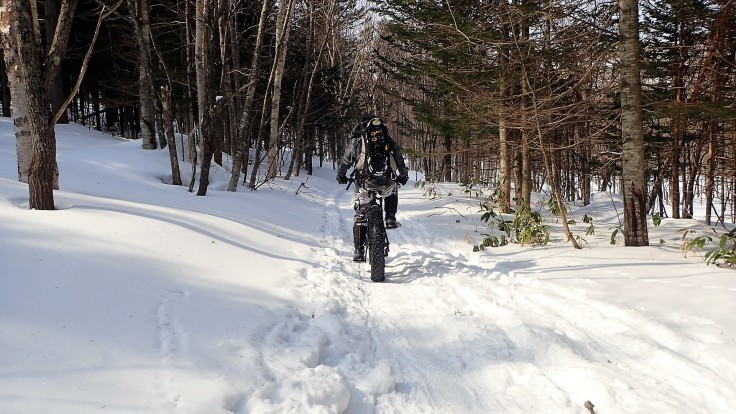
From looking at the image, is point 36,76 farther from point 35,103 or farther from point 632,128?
point 632,128

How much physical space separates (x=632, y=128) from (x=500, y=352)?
16.4ft

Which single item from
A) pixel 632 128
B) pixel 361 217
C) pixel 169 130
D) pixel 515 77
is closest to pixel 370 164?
pixel 361 217

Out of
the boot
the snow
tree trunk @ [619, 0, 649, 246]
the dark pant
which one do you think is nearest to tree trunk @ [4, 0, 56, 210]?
the snow

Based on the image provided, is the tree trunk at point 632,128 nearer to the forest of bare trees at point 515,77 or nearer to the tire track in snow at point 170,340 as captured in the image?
the forest of bare trees at point 515,77

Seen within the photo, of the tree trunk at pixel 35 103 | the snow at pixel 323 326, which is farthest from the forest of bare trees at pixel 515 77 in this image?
the snow at pixel 323 326

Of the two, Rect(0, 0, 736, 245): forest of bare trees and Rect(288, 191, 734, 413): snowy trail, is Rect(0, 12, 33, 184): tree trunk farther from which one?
Rect(288, 191, 734, 413): snowy trail

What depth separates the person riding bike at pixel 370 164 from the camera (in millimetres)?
5523

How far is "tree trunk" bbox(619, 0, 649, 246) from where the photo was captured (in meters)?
6.11

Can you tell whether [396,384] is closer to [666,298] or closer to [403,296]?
[403,296]

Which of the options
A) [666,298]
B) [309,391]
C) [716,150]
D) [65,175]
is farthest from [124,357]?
[716,150]

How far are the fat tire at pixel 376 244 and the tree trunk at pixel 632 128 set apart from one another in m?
4.15

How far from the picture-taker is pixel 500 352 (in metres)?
3.12

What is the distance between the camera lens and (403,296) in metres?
4.41

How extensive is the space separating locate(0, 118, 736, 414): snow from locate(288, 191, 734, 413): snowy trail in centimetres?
1
